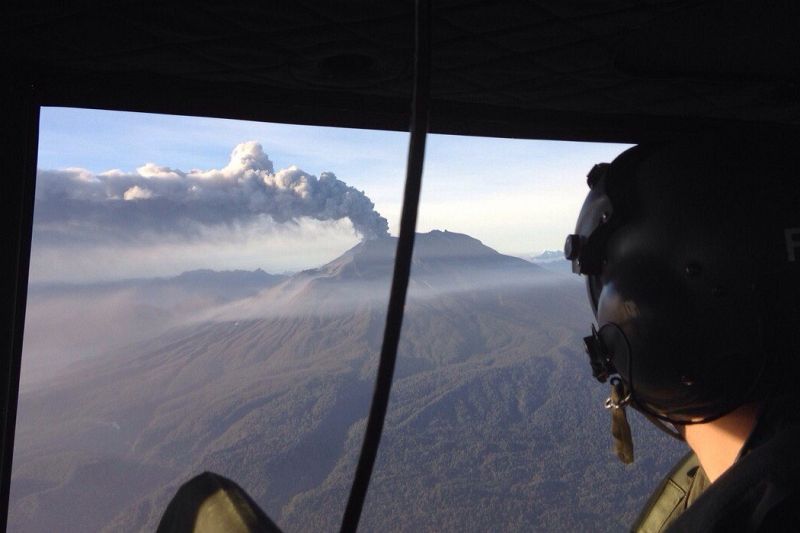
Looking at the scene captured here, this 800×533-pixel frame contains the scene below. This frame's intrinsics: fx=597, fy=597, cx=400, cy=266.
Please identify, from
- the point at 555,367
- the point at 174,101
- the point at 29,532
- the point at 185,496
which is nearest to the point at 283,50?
the point at 174,101

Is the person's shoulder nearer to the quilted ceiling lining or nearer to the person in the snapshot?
the person

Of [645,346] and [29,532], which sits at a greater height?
[645,346]

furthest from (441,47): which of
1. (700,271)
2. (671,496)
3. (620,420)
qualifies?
Answer: (671,496)

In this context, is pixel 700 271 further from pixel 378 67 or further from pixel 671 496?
pixel 671 496

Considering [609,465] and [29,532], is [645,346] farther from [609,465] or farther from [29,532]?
[609,465]

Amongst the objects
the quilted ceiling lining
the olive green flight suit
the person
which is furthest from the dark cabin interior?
the olive green flight suit

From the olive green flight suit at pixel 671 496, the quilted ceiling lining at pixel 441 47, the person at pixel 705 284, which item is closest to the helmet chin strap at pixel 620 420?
the person at pixel 705 284
